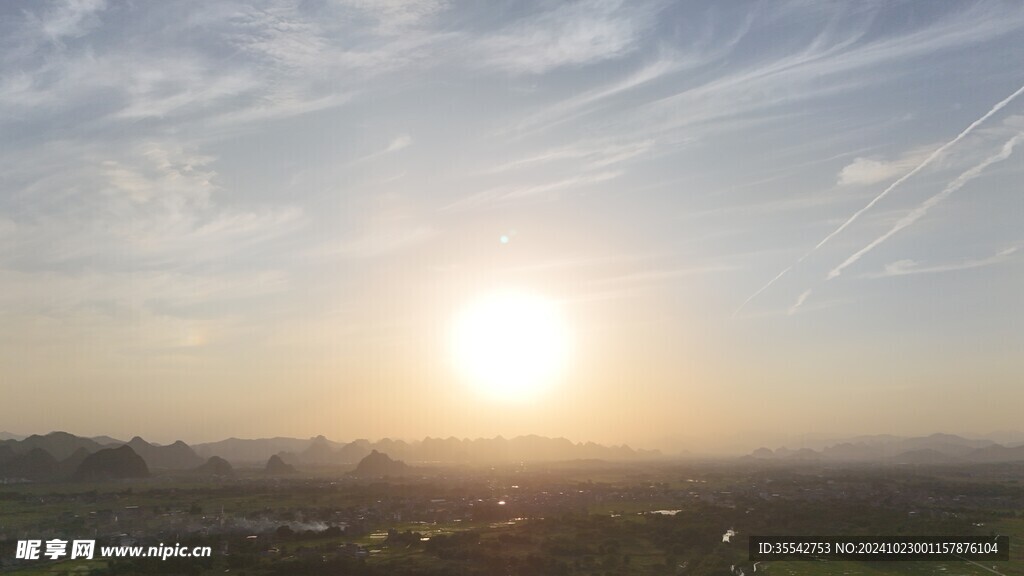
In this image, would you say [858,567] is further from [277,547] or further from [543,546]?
[277,547]

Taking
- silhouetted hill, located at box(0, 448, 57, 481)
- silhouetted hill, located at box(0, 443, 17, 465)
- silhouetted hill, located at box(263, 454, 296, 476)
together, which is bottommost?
silhouetted hill, located at box(263, 454, 296, 476)

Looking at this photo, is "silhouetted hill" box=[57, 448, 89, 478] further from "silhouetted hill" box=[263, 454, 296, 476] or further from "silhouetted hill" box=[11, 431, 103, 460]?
"silhouetted hill" box=[263, 454, 296, 476]

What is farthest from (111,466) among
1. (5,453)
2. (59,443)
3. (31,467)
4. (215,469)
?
(59,443)

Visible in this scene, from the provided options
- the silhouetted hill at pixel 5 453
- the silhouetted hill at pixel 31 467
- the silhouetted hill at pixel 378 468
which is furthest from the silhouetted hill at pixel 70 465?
the silhouetted hill at pixel 378 468

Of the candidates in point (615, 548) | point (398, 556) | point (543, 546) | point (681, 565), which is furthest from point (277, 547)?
point (681, 565)

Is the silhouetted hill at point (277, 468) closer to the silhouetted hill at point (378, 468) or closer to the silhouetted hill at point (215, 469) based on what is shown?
the silhouetted hill at point (215, 469)

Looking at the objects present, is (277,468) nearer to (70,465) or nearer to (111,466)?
(111,466)

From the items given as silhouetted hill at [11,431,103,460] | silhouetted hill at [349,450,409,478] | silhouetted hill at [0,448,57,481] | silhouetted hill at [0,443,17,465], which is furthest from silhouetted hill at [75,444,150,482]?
silhouetted hill at [349,450,409,478]

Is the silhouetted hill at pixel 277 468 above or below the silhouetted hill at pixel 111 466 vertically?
below
